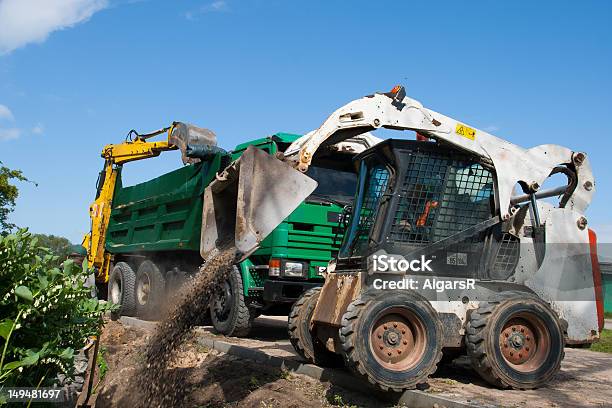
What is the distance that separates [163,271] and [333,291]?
6.83 meters

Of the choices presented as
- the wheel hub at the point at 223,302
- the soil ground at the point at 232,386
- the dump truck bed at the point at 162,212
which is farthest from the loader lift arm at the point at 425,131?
the dump truck bed at the point at 162,212

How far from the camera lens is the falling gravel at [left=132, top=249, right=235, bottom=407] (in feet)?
18.6

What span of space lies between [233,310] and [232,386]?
9.24 feet

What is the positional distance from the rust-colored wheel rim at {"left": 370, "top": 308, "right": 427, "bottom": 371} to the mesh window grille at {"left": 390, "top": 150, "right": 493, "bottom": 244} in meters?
0.75

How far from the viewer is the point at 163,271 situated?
11.9 meters

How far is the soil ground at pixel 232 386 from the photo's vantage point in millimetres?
5516

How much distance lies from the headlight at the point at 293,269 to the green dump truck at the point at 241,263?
0.01m

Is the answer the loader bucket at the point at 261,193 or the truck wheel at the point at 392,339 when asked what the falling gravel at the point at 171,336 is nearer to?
the loader bucket at the point at 261,193

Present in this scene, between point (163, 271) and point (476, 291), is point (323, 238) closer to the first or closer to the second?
point (476, 291)

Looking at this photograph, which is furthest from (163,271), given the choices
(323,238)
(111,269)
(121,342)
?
(323,238)

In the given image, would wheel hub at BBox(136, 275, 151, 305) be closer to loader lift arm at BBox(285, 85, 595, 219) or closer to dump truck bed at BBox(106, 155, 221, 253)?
dump truck bed at BBox(106, 155, 221, 253)

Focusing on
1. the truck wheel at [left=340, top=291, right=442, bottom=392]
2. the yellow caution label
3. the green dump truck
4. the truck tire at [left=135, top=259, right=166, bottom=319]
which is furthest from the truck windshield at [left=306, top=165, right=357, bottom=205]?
the truck tire at [left=135, top=259, right=166, bottom=319]

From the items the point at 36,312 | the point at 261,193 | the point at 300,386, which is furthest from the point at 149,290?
the point at 36,312

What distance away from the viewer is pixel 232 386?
6176mm
